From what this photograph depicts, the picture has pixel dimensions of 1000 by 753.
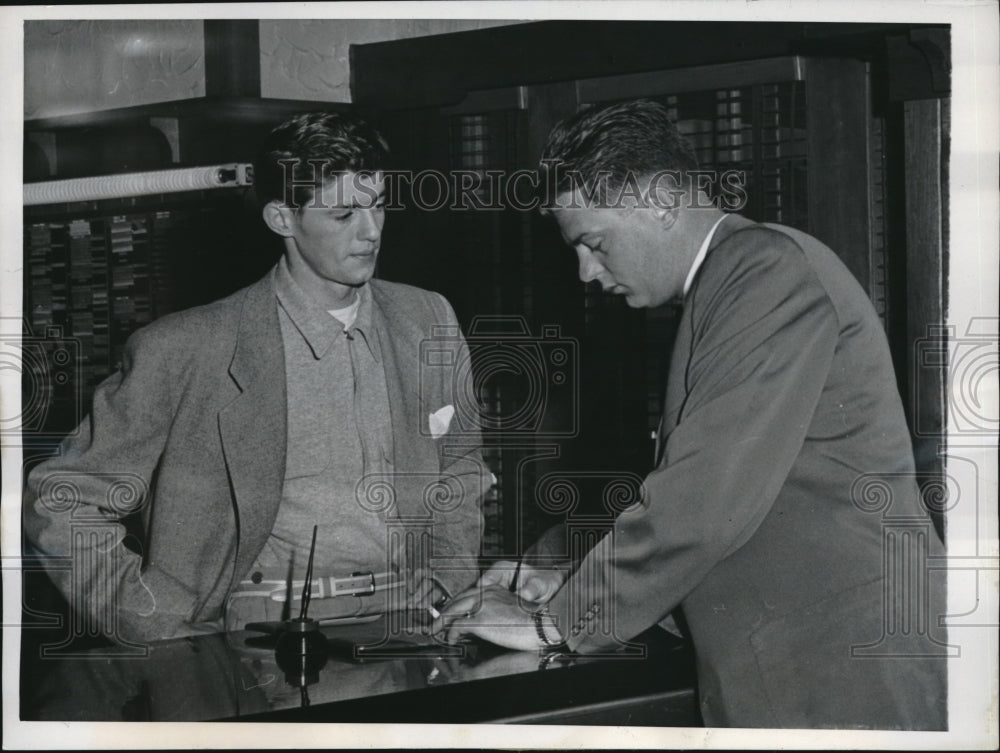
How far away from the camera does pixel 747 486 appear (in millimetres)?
1325

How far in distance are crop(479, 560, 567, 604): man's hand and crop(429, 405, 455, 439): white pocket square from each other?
17 centimetres

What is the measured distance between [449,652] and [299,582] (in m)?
0.20

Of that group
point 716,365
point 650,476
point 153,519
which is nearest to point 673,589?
point 650,476

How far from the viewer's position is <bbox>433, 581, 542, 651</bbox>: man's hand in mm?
1344

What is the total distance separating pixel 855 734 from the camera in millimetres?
1381

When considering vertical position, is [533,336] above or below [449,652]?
above

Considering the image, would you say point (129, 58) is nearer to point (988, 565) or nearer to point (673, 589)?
point (673, 589)

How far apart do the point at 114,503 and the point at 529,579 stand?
51 cm

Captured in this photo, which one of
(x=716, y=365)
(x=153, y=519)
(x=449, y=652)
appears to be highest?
(x=716, y=365)

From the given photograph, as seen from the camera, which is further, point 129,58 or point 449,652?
point 129,58

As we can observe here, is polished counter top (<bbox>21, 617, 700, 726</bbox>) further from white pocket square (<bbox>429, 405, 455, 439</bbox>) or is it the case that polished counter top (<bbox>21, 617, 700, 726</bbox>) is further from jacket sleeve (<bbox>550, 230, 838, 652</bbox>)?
white pocket square (<bbox>429, 405, 455, 439</bbox>)

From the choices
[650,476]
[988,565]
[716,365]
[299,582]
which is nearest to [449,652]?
[299,582]

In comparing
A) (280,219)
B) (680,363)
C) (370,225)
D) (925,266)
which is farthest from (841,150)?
(280,219)

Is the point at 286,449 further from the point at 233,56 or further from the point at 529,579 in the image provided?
the point at 233,56
